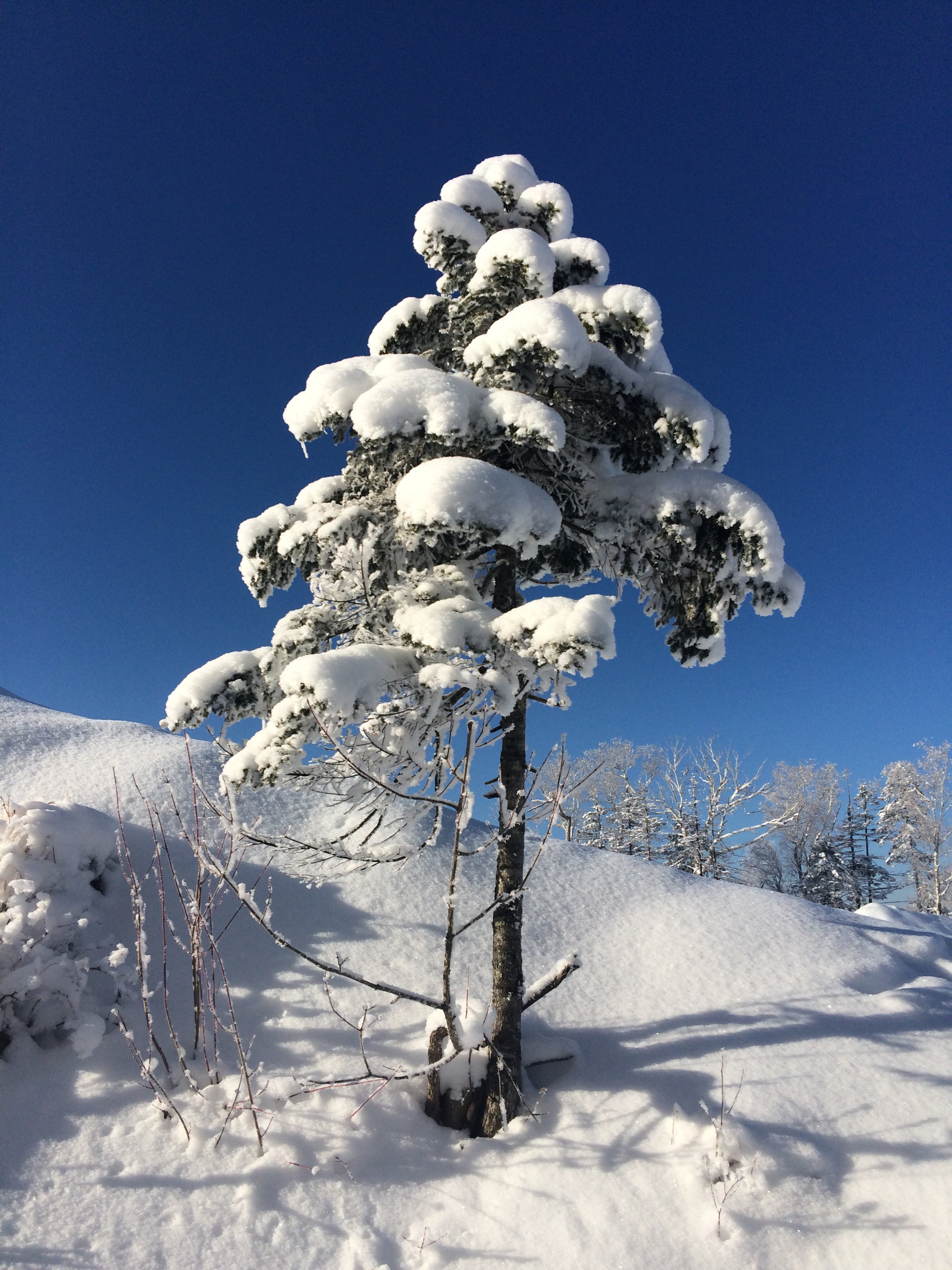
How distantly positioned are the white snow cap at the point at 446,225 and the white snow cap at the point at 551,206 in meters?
0.75

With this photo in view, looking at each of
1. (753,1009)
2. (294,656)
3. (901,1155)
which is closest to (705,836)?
(753,1009)

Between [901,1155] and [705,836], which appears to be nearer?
[901,1155]

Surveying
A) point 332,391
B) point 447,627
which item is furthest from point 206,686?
point 332,391

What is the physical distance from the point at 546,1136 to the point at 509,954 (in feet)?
3.64

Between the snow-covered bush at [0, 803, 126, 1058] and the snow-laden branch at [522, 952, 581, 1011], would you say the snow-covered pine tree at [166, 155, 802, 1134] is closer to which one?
the snow-laden branch at [522, 952, 581, 1011]

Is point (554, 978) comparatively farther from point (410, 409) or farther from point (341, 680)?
point (410, 409)

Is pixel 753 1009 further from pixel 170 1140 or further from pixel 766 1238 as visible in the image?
pixel 170 1140

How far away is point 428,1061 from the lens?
4.66 metres

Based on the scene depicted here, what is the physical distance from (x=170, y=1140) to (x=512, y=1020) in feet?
7.43

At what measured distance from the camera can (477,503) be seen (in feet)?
13.0

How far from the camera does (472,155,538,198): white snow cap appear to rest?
20.2 feet

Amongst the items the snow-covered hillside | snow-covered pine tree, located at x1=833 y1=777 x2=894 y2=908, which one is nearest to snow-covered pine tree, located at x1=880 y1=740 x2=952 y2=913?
snow-covered pine tree, located at x1=833 y1=777 x2=894 y2=908

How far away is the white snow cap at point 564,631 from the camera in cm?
364

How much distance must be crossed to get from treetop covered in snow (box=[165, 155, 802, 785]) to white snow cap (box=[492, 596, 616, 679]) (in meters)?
0.01
